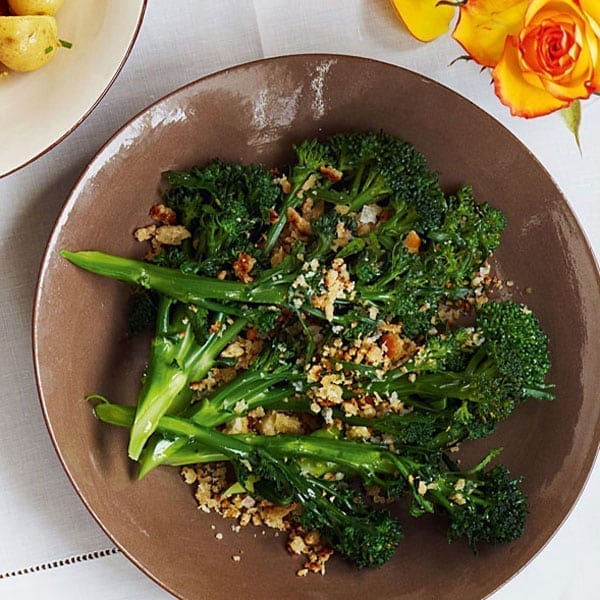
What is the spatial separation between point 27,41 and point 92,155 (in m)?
0.26

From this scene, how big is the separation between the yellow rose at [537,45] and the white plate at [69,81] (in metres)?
0.58

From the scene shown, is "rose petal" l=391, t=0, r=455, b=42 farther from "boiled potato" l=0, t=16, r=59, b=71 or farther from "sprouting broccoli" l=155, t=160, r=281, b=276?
"boiled potato" l=0, t=16, r=59, b=71

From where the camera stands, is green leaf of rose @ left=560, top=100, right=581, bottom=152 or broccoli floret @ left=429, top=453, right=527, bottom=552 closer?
broccoli floret @ left=429, top=453, right=527, bottom=552

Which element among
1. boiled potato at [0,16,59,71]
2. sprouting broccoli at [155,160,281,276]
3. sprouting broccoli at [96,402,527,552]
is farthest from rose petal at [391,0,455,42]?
sprouting broccoli at [96,402,527,552]

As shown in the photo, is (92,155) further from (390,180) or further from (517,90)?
(517,90)

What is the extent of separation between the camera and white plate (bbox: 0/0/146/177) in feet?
5.04

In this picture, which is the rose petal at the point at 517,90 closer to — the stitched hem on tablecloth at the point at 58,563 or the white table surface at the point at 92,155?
the white table surface at the point at 92,155

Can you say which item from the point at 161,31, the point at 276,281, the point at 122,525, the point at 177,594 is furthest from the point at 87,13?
the point at 177,594

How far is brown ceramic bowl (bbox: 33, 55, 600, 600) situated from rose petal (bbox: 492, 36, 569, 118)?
0.13 m

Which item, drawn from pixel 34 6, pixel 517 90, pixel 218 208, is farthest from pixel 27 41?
pixel 517 90

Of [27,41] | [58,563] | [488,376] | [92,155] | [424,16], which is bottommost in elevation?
[58,563]

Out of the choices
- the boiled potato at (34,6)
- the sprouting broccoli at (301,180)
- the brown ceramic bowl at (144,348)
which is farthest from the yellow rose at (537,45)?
the boiled potato at (34,6)

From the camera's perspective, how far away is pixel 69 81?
156cm

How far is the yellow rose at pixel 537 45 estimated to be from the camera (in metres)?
1.45
